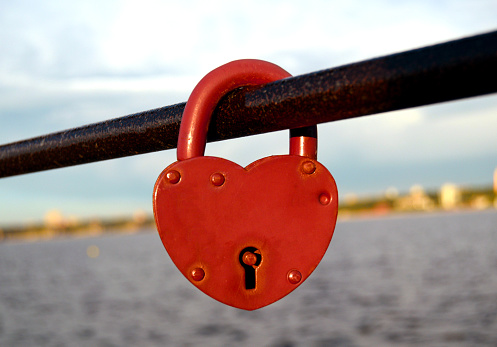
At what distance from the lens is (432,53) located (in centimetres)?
78

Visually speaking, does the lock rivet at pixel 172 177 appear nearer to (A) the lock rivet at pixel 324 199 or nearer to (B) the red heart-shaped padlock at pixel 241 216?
(B) the red heart-shaped padlock at pixel 241 216

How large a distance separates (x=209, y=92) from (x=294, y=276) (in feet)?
1.49

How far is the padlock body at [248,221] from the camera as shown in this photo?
1134mm

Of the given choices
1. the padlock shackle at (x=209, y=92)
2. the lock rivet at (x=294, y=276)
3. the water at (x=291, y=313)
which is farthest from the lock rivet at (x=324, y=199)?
the water at (x=291, y=313)

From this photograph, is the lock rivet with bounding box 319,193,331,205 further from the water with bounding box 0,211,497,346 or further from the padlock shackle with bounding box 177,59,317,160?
the water with bounding box 0,211,497,346

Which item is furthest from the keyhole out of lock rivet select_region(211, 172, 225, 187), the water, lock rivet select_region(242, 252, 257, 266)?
the water

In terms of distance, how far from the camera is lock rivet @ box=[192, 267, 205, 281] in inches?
44.2

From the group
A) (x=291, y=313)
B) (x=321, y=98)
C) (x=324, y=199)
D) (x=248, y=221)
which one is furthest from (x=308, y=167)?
(x=291, y=313)

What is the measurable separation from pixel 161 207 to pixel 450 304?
4242cm

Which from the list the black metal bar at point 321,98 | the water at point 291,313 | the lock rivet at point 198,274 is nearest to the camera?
the black metal bar at point 321,98

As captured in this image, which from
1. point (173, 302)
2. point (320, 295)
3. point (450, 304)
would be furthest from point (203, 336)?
point (450, 304)

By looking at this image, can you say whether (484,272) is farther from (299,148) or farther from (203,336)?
(299,148)

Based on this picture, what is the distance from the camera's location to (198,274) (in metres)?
1.13

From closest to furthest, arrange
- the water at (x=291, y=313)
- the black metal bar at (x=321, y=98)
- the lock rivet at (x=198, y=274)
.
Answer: the black metal bar at (x=321, y=98) < the lock rivet at (x=198, y=274) < the water at (x=291, y=313)
